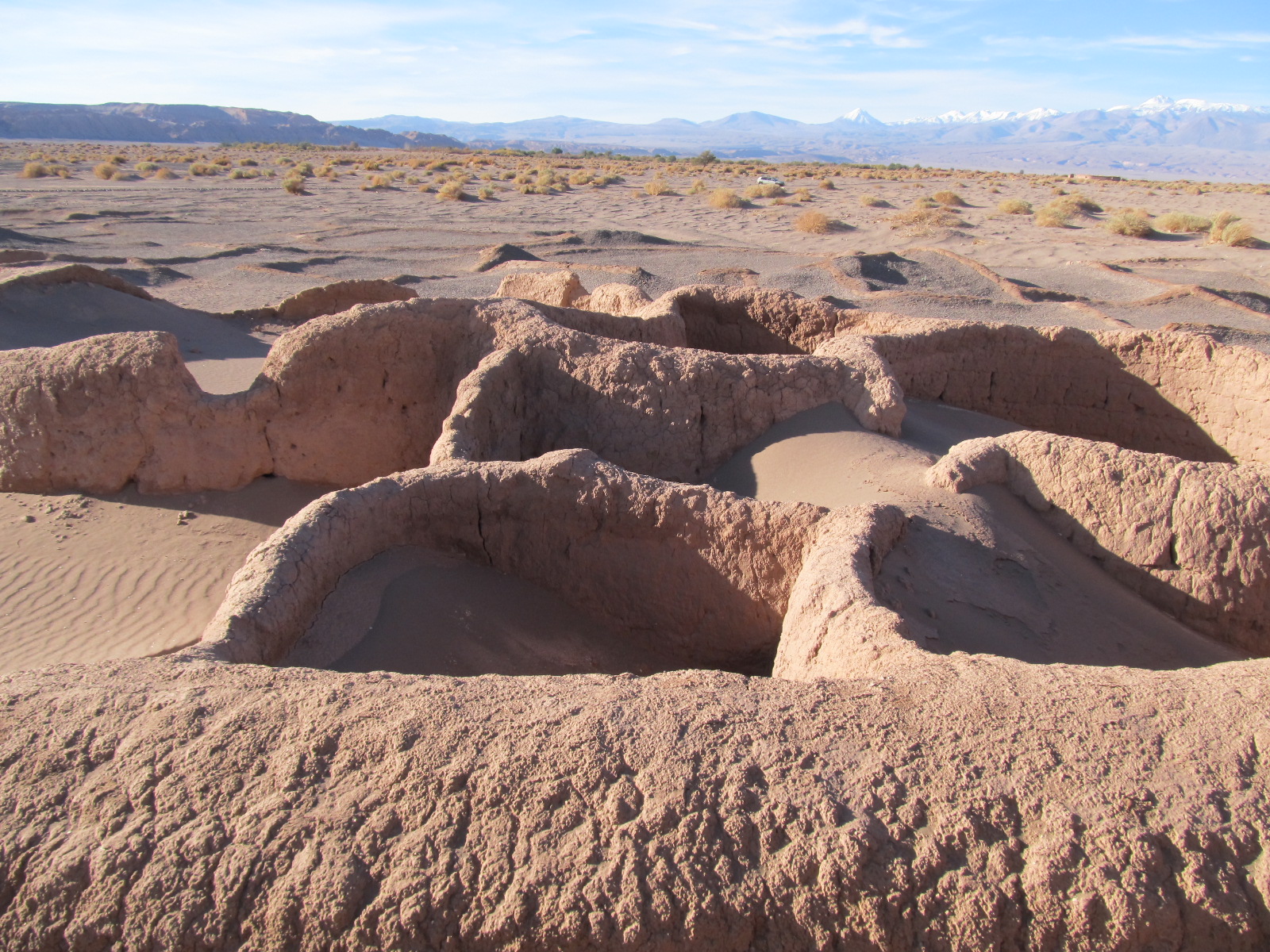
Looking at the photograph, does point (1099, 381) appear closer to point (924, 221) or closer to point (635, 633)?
point (635, 633)

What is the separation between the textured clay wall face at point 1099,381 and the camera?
5.80 metres

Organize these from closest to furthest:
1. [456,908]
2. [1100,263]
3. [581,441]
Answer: [456,908] < [581,441] < [1100,263]

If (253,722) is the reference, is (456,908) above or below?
below

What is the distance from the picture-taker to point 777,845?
6.25ft

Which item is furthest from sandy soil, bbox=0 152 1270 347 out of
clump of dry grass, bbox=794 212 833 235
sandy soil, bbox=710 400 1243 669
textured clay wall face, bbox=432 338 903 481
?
sandy soil, bbox=710 400 1243 669

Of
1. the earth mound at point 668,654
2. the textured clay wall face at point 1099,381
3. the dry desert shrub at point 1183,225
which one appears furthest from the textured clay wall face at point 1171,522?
the dry desert shrub at point 1183,225

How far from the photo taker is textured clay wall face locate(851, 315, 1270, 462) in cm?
580

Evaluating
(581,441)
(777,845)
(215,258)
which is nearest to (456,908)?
(777,845)

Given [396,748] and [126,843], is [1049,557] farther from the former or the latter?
[126,843]

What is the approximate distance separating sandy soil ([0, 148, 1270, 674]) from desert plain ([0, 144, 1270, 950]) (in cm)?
4

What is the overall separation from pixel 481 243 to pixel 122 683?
18.0 metres

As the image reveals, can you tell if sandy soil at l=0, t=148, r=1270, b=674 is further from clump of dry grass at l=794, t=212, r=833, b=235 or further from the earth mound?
clump of dry grass at l=794, t=212, r=833, b=235

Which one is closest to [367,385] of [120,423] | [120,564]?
[120,423]

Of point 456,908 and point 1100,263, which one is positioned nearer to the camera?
point 456,908
